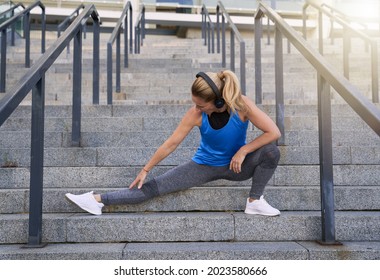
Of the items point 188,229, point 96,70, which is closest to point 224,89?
point 188,229

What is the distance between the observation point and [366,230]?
8.16 feet

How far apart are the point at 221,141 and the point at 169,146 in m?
0.33

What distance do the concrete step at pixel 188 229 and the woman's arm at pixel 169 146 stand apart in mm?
262

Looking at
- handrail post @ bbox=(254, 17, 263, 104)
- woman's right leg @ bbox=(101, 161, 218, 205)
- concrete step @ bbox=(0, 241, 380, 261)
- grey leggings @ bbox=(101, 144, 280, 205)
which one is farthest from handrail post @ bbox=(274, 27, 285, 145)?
concrete step @ bbox=(0, 241, 380, 261)

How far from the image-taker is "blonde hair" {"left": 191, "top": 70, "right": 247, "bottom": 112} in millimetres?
2432

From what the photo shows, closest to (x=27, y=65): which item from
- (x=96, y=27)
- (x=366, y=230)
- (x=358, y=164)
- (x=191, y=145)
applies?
(x=96, y=27)

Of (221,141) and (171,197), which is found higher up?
(221,141)

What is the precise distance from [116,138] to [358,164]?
6.41ft

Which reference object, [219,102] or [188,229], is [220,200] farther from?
[219,102]

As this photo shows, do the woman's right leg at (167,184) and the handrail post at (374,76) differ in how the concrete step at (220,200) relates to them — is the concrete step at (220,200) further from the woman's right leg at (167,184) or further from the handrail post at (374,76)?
the handrail post at (374,76)

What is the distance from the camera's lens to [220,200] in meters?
2.76

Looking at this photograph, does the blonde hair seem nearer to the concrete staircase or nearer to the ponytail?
the ponytail

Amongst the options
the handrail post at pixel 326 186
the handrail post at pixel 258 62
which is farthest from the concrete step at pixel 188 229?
the handrail post at pixel 258 62

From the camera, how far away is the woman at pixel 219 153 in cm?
250
